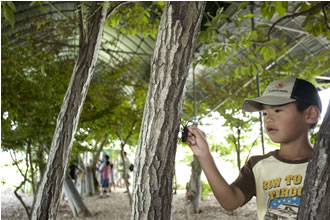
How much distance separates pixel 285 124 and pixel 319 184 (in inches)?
27.3

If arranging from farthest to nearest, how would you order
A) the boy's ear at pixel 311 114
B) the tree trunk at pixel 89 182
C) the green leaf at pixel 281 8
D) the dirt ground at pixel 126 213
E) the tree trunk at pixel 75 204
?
the tree trunk at pixel 89 182, the tree trunk at pixel 75 204, the dirt ground at pixel 126 213, the green leaf at pixel 281 8, the boy's ear at pixel 311 114

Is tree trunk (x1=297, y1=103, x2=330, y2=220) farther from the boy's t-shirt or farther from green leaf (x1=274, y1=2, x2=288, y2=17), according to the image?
green leaf (x1=274, y1=2, x2=288, y2=17)

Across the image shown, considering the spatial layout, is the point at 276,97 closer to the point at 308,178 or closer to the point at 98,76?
the point at 308,178

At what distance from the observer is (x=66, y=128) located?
360cm

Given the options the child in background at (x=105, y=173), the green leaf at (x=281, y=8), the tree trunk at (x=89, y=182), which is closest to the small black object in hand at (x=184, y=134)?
the green leaf at (x=281, y=8)

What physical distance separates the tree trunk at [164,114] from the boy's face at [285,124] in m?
0.42

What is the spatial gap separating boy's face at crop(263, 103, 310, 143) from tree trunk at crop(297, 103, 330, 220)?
629mm

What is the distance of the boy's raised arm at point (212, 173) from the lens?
4.84ft

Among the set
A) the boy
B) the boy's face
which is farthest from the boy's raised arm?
the boy's face

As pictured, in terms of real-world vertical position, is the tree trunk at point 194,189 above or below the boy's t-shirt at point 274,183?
below

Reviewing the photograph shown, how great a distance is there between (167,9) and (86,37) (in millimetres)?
2144

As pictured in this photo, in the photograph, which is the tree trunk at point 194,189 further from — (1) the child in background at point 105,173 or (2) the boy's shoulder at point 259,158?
(2) the boy's shoulder at point 259,158

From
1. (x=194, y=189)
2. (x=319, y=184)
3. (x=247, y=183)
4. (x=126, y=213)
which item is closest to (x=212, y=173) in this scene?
(x=247, y=183)

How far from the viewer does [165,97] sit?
165 centimetres
